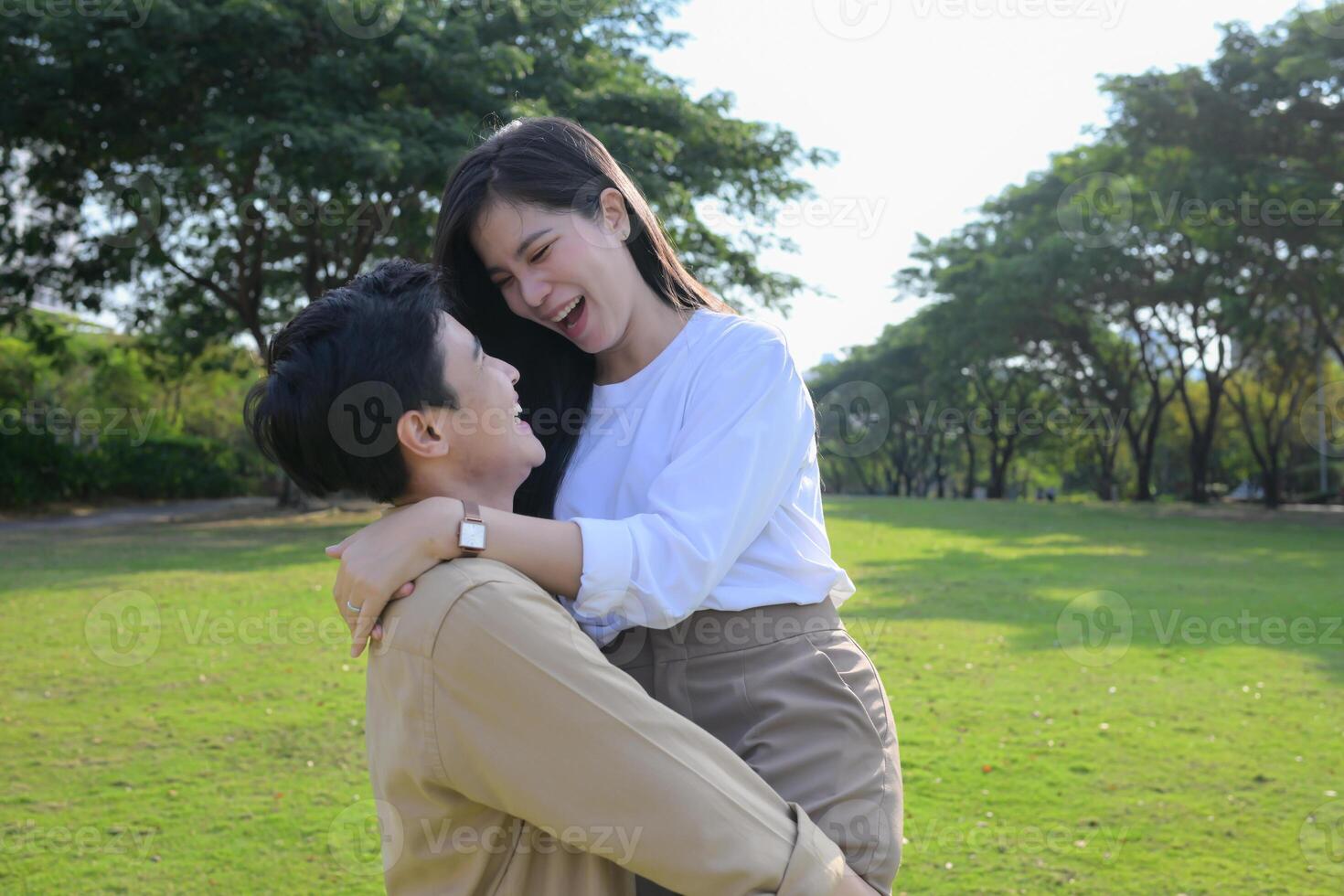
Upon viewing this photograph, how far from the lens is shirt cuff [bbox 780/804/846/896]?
1.57 meters

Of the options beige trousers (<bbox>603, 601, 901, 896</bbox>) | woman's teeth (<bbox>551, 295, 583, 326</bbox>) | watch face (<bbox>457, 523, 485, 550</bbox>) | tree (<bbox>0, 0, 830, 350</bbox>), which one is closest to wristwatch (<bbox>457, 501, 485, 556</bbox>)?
watch face (<bbox>457, 523, 485, 550</bbox>)

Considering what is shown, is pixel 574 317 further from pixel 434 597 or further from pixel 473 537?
pixel 434 597

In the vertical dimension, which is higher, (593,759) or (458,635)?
(458,635)

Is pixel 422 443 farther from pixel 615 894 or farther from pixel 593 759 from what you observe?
pixel 615 894

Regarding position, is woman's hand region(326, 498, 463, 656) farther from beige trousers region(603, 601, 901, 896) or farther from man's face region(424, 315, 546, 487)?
beige trousers region(603, 601, 901, 896)

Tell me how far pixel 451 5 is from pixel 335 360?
62.1 ft

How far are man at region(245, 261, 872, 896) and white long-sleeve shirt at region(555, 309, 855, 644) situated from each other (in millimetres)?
205

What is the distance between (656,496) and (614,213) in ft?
2.21

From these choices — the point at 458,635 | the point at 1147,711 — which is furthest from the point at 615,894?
the point at 1147,711

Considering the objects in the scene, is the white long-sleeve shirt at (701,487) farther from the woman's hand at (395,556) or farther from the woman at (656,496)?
the woman's hand at (395,556)

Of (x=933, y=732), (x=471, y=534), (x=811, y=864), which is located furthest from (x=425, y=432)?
(x=933, y=732)

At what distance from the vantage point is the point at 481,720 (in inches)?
61.1

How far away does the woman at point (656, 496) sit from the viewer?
1786 millimetres

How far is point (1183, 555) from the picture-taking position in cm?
1648
